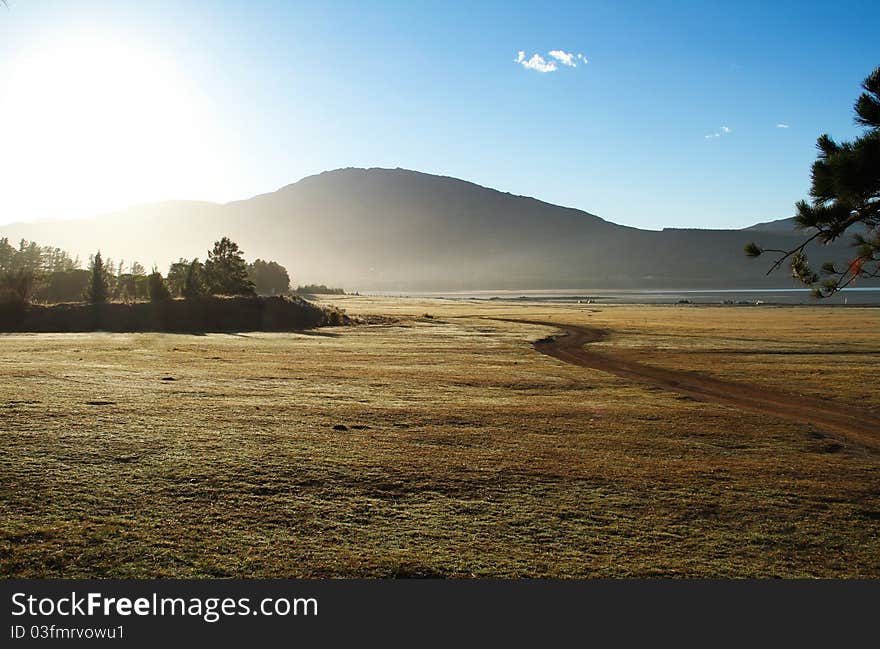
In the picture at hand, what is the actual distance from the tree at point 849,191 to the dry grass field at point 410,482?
13.6 ft

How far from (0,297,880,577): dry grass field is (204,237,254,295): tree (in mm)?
57632

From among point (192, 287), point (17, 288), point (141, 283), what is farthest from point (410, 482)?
point (141, 283)

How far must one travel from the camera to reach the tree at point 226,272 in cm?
7706

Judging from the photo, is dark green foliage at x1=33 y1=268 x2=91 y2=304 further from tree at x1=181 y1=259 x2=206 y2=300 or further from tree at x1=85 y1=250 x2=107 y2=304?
tree at x1=85 y1=250 x2=107 y2=304

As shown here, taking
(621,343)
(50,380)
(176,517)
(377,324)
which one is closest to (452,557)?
(176,517)

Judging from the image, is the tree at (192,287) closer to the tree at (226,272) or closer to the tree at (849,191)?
the tree at (226,272)

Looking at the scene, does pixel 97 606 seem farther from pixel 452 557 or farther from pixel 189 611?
pixel 452 557

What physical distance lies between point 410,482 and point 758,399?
16116mm

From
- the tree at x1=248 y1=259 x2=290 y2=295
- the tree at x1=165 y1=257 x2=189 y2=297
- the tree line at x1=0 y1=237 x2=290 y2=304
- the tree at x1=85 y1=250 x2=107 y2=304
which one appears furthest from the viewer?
the tree at x1=248 y1=259 x2=290 y2=295

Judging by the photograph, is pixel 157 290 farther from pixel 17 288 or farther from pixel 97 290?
pixel 17 288

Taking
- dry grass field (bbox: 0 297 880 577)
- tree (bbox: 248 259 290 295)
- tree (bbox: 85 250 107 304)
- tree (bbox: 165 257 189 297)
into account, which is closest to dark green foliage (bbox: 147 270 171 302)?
tree (bbox: 85 250 107 304)

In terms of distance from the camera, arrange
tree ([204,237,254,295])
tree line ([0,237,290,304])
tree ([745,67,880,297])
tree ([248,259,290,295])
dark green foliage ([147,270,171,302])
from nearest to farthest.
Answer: tree ([745,67,880,297]) < dark green foliage ([147,270,171,302]) < tree line ([0,237,290,304]) < tree ([204,237,254,295]) < tree ([248,259,290,295])

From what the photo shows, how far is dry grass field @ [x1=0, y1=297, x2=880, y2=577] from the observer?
7031 millimetres

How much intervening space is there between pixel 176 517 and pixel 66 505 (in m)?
1.52
